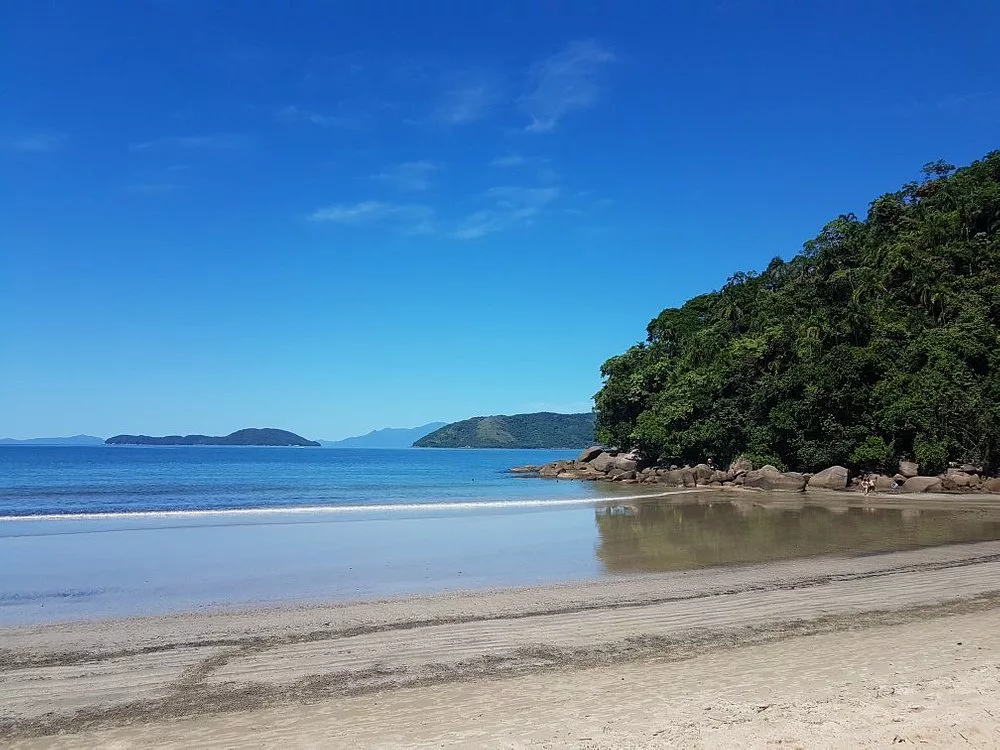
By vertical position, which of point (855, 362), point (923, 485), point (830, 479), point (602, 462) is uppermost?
point (855, 362)

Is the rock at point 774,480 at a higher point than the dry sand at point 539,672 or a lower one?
lower

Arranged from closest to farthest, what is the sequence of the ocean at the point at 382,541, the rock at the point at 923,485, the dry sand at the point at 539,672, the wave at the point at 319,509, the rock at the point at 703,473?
the dry sand at the point at 539,672, the ocean at the point at 382,541, the wave at the point at 319,509, the rock at the point at 923,485, the rock at the point at 703,473

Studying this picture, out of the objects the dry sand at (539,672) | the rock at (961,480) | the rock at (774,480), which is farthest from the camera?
the rock at (774,480)

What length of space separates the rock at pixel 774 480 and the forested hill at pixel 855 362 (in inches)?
114

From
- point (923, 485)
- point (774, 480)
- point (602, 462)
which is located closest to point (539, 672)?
point (923, 485)

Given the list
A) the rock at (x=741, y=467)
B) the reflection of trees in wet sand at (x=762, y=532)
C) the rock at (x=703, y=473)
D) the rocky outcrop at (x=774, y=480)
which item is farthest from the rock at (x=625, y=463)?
the reflection of trees in wet sand at (x=762, y=532)

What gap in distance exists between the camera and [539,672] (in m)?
7.80

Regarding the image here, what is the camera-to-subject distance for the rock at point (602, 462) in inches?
2410

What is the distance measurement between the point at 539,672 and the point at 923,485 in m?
34.7

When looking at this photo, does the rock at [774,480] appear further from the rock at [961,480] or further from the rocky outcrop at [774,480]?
the rock at [961,480]

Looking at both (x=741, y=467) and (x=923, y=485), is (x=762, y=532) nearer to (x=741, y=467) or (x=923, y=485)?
(x=923, y=485)

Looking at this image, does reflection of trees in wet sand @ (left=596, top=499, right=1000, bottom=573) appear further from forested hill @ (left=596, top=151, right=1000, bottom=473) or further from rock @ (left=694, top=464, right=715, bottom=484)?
rock @ (left=694, top=464, right=715, bottom=484)

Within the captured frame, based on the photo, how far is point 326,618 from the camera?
429 inches

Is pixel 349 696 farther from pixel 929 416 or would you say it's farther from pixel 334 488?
pixel 334 488
